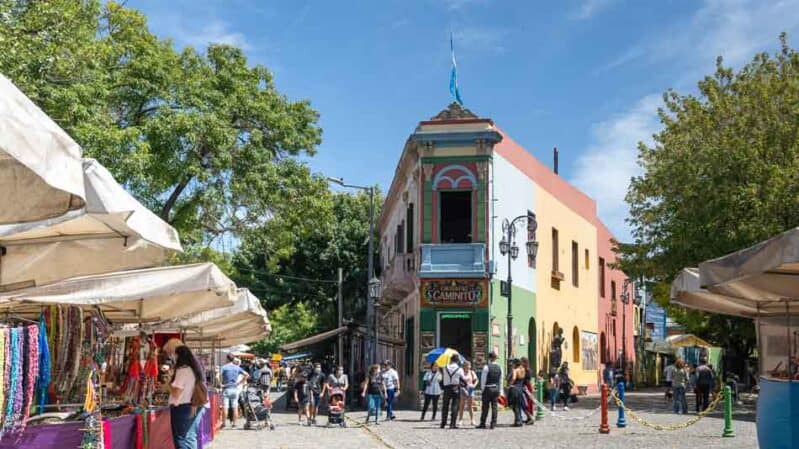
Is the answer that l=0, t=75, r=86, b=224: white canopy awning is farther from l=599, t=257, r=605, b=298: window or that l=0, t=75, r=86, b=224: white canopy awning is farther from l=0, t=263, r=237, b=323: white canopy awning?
l=599, t=257, r=605, b=298: window

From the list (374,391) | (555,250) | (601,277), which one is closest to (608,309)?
(601,277)

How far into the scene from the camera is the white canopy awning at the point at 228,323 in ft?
42.4

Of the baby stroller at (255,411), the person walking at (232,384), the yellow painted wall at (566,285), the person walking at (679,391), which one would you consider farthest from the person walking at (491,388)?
the yellow painted wall at (566,285)

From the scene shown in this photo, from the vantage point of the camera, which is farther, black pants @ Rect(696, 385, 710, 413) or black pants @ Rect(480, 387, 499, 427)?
black pants @ Rect(696, 385, 710, 413)

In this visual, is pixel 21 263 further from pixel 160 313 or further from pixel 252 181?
pixel 252 181

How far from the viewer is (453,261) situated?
87.7ft

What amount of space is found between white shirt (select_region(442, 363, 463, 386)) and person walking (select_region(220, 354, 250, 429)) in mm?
4372

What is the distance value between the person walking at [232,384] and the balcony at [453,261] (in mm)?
7903

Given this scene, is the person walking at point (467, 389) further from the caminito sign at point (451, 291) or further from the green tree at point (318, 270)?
the green tree at point (318, 270)

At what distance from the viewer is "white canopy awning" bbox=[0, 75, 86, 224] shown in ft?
11.1

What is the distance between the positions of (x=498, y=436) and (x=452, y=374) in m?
2.23

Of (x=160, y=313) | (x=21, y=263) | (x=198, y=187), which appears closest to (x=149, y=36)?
(x=198, y=187)

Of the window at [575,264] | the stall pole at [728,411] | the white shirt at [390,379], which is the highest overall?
the window at [575,264]

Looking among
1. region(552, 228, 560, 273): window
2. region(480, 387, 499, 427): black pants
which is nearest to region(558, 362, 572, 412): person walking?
region(552, 228, 560, 273): window
